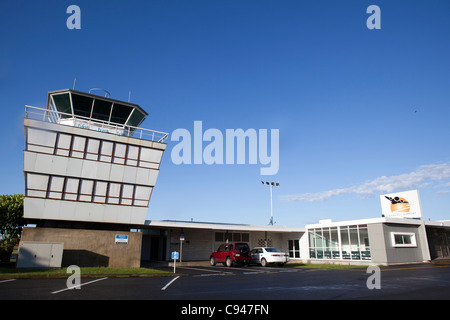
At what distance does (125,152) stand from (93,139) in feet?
7.12

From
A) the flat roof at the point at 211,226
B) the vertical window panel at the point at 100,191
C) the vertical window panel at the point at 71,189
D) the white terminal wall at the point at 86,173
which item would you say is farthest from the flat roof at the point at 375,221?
the vertical window panel at the point at 71,189

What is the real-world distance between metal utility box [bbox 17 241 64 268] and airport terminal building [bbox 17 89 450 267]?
0.15 ft

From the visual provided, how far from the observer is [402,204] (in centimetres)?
2758

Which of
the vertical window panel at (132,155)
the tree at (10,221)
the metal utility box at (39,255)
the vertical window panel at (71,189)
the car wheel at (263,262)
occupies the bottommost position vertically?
the car wheel at (263,262)

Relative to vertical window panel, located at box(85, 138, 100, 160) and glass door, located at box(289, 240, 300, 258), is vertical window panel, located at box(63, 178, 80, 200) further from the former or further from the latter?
glass door, located at box(289, 240, 300, 258)

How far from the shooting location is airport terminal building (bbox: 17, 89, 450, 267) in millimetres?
17922

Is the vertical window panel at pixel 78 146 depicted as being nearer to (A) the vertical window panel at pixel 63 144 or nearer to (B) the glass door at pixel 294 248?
(A) the vertical window panel at pixel 63 144

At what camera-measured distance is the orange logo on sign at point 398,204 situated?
27.3 m

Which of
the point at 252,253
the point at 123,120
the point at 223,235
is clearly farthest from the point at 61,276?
the point at 223,235

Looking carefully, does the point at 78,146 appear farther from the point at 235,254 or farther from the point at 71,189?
the point at 235,254

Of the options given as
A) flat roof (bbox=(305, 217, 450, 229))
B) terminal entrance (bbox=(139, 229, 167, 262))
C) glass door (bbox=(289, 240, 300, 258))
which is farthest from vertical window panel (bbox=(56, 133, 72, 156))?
glass door (bbox=(289, 240, 300, 258))

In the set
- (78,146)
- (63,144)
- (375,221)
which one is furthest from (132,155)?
(375,221)

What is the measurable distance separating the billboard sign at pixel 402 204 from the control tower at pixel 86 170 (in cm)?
2188

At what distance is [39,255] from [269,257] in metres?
14.6
